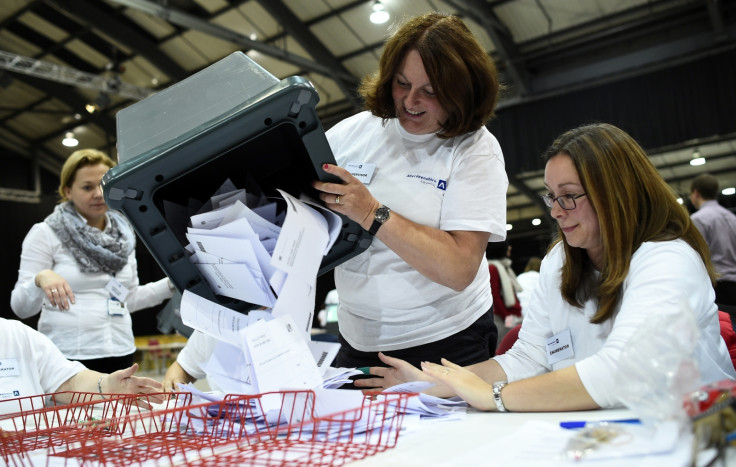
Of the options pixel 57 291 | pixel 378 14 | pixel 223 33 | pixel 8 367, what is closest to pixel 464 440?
pixel 8 367

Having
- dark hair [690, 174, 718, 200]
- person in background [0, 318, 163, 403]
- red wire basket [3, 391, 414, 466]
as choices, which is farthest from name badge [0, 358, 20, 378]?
dark hair [690, 174, 718, 200]

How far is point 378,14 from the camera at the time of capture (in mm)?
7320

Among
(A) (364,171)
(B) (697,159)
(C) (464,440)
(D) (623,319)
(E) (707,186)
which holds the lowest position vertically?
(C) (464,440)

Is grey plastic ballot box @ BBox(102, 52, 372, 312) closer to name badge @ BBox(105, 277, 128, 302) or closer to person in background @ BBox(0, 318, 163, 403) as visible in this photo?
person in background @ BBox(0, 318, 163, 403)

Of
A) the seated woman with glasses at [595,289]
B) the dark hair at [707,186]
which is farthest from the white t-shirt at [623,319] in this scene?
the dark hair at [707,186]

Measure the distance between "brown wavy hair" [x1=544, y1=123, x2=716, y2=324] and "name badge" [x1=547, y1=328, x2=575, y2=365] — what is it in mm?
69

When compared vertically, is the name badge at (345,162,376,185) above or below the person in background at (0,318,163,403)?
above

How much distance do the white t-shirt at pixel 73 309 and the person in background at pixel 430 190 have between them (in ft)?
5.09

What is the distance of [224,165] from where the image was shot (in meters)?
1.04

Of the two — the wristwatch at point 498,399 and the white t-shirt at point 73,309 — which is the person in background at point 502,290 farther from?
the wristwatch at point 498,399

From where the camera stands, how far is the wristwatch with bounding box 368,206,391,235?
108 centimetres

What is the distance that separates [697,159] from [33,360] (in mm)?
7977

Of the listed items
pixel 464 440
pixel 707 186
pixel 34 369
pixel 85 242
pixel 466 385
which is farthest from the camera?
pixel 707 186

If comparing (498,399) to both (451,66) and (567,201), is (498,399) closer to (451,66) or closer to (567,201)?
(567,201)
